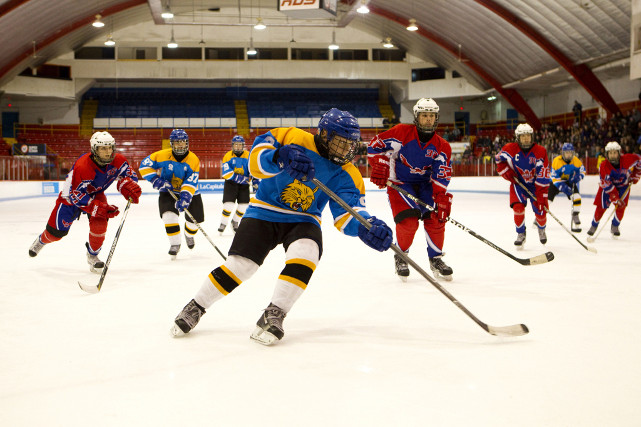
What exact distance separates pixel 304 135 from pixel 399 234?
1926 millimetres

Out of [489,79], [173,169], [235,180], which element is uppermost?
[489,79]

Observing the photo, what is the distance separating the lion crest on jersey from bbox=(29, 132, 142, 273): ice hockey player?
2.35m

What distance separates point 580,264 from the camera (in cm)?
515

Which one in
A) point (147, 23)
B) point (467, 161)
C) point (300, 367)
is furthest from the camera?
point (147, 23)

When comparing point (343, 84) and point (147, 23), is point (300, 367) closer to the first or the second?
point (147, 23)

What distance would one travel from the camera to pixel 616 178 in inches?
293

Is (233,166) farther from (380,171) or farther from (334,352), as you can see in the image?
(334,352)

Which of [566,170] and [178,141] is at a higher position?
[178,141]

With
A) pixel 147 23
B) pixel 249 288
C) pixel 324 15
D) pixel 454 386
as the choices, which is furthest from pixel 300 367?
pixel 147 23

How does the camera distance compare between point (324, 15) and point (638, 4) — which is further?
point (324, 15)

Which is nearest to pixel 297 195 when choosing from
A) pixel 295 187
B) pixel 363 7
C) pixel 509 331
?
pixel 295 187

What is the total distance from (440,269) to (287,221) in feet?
6.38

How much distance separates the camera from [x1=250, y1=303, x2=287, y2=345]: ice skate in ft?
9.04

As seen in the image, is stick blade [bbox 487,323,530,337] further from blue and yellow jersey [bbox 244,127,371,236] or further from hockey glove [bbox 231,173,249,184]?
hockey glove [bbox 231,173,249,184]
